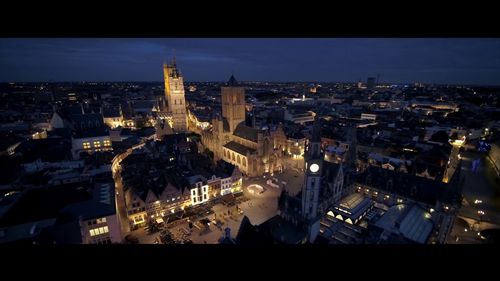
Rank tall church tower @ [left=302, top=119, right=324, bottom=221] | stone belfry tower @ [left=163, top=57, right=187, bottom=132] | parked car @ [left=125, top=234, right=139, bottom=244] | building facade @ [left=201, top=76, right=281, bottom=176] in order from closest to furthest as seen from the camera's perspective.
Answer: tall church tower @ [left=302, top=119, right=324, bottom=221] < parked car @ [left=125, top=234, right=139, bottom=244] < building facade @ [left=201, top=76, right=281, bottom=176] < stone belfry tower @ [left=163, top=57, right=187, bottom=132]

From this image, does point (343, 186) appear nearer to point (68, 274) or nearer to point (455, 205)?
point (455, 205)

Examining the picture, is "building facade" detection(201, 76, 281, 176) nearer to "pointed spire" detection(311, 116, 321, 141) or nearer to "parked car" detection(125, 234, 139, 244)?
"pointed spire" detection(311, 116, 321, 141)

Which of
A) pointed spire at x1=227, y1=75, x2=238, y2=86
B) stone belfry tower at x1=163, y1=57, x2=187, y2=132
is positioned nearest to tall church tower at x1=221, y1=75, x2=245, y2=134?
pointed spire at x1=227, y1=75, x2=238, y2=86

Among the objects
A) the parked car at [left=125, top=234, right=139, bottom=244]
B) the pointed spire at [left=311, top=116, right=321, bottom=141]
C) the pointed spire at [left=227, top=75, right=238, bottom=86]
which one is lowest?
the parked car at [left=125, top=234, right=139, bottom=244]

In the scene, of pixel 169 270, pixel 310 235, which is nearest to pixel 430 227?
pixel 310 235

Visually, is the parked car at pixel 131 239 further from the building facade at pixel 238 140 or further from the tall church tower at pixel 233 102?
the tall church tower at pixel 233 102

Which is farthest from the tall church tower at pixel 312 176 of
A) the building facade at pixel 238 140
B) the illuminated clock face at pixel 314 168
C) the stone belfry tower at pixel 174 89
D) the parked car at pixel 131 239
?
the stone belfry tower at pixel 174 89
